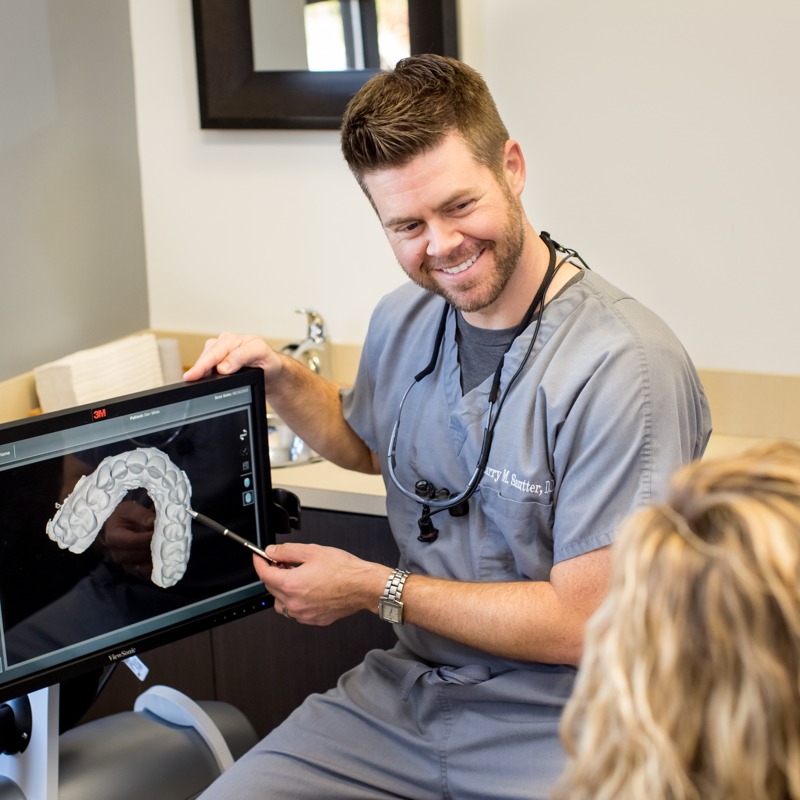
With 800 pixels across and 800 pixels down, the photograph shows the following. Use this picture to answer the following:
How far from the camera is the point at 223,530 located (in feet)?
4.64

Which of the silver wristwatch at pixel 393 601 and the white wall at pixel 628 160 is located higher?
the white wall at pixel 628 160

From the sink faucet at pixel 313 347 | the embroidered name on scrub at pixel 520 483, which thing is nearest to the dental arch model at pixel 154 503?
the embroidered name on scrub at pixel 520 483

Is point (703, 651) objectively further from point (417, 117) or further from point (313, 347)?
point (313, 347)

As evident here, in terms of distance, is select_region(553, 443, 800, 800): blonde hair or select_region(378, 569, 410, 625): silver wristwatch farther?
select_region(378, 569, 410, 625): silver wristwatch

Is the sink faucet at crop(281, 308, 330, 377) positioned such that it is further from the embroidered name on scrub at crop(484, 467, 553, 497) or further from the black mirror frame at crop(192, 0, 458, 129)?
the embroidered name on scrub at crop(484, 467, 553, 497)

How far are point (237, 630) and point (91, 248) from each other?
867 mm

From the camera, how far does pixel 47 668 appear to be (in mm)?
1288

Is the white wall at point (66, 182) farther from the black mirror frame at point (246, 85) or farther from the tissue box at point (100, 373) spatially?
the black mirror frame at point (246, 85)

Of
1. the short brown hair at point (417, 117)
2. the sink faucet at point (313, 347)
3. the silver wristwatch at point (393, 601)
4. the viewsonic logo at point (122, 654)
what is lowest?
the viewsonic logo at point (122, 654)

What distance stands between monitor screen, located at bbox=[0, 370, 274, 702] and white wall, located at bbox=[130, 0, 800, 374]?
2.96ft

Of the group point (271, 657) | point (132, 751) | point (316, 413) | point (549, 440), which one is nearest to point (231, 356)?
point (316, 413)

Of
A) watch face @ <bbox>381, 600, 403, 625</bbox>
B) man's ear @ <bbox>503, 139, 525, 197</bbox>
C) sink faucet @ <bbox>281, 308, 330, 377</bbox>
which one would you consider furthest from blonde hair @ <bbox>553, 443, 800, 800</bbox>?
sink faucet @ <bbox>281, 308, 330, 377</bbox>

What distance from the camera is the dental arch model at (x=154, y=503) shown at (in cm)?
128

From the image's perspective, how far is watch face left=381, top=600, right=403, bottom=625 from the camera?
4.66 feet
